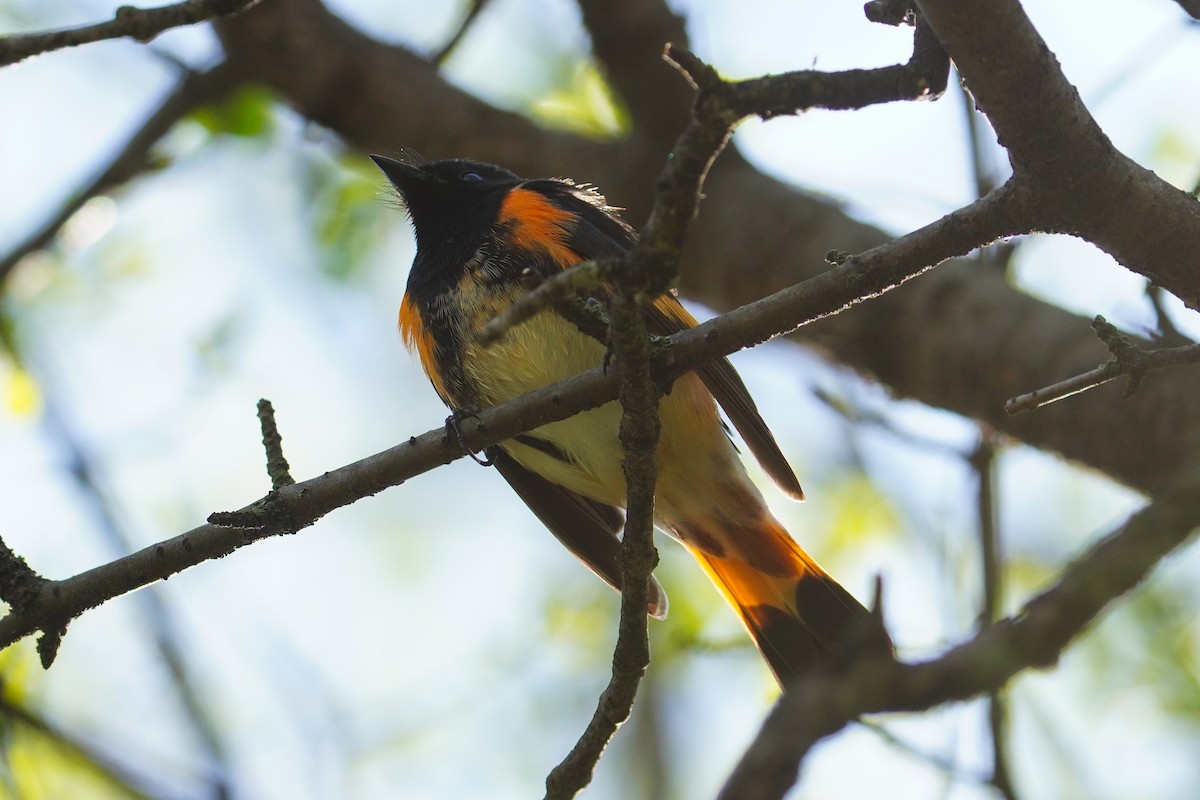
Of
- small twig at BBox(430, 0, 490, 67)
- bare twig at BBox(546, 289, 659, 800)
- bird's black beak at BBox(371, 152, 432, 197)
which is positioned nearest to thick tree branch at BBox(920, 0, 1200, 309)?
bare twig at BBox(546, 289, 659, 800)

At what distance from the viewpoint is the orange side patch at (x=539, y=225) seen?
12.6 ft

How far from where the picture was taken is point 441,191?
15.6 feet

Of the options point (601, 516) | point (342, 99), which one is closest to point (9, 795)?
point (601, 516)

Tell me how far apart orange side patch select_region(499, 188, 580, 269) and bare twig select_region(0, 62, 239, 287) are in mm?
2188

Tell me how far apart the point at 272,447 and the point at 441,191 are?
210cm

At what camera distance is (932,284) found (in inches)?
185

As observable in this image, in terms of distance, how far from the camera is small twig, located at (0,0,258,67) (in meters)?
2.26

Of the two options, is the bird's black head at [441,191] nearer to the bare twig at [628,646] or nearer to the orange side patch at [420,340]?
the orange side patch at [420,340]

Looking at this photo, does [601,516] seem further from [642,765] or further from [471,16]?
[471,16]

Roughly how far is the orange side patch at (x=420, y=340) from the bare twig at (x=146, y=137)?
2.02 metres

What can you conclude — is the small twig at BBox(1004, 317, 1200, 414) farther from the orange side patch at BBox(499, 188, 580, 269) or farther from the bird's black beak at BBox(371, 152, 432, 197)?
the bird's black beak at BBox(371, 152, 432, 197)

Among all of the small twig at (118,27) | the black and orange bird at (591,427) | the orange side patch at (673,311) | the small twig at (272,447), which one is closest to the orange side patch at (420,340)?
the black and orange bird at (591,427)

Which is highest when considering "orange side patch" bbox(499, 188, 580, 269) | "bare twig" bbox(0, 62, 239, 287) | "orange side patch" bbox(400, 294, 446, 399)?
"bare twig" bbox(0, 62, 239, 287)

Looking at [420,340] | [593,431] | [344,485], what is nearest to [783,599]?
[593,431]
